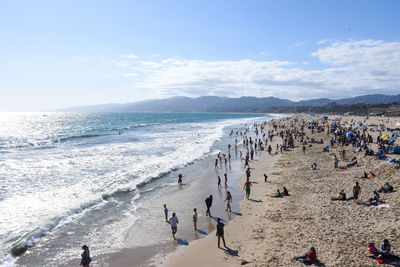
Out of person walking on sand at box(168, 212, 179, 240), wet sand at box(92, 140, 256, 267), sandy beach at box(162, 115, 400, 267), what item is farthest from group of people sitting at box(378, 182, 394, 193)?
person walking on sand at box(168, 212, 179, 240)

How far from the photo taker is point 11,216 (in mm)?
12656

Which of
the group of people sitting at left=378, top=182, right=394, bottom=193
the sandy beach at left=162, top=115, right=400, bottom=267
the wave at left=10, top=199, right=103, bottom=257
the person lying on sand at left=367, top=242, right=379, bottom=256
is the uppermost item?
the group of people sitting at left=378, top=182, right=394, bottom=193

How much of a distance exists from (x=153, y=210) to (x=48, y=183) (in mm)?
9744

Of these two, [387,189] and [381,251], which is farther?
[387,189]

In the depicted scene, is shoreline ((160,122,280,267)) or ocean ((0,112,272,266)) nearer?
shoreline ((160,122,280,267))

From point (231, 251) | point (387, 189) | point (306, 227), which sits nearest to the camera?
point (231, 251)

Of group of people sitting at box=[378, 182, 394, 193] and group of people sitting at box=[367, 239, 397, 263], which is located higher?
group of people sitting at box=[378, 182, 394, 193]

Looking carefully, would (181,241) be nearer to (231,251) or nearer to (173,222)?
(173,222)

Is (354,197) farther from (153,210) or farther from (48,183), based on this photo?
(48,183)

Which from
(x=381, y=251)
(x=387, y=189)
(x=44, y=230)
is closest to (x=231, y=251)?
(x=381, y=251)

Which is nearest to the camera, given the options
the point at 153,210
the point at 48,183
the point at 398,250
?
the point at 398,250

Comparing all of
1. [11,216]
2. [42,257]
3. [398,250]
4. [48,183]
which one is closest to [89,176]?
[48,183]

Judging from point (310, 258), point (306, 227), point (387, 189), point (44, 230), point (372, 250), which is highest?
point (387, 189)

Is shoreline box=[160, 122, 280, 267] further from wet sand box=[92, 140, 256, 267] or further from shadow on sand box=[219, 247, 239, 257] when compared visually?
wet sand box=[92, 140, 256, 267]
